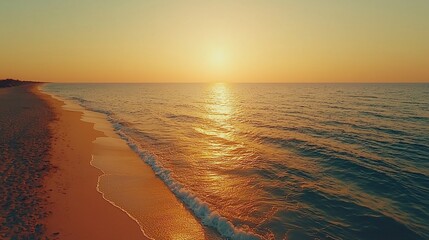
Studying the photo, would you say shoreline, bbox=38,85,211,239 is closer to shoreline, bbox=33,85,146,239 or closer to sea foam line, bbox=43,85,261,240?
shoreline, bbox=33,85,146,239

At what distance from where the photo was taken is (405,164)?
1695 cm

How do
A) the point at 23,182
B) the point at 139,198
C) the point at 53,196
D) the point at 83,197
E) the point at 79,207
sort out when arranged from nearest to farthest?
the point at 79,207
the point at 53,196
the point at 83,197
the point at 139,198
the point at 23,182

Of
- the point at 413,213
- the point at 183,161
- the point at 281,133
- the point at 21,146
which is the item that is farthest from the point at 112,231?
the point at 281,133

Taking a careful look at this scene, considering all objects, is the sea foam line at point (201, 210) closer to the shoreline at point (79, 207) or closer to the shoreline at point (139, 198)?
the shoreline at point (139, 198)

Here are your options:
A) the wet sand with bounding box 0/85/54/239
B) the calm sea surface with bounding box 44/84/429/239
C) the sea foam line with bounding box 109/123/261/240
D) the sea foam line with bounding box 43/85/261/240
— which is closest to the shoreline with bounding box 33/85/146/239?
the wet sand with bounding box 0/85/54/239

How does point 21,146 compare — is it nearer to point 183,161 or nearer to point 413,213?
point 183,161

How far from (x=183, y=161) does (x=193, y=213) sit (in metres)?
7.41

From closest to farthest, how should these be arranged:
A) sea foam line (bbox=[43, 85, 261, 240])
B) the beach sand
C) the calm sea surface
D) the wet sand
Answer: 1. the wet sand
2. the beach sand
3. sea foam line (bbox=[43, 85, 261, 240])
4. the calm sea surface

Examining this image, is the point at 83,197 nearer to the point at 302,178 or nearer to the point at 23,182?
the point at 23,182

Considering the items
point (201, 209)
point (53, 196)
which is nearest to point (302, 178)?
point (201, 209)

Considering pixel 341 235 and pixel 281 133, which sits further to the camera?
pixel 281 133

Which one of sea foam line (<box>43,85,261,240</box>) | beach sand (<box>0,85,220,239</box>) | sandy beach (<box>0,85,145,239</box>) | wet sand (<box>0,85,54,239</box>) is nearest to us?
wet sand (<box>0,85,54,239</box>)

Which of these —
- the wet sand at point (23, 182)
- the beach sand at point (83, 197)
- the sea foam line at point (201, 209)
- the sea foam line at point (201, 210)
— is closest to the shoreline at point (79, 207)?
the beach sand at point (83, 197)

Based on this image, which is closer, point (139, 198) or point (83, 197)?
point (83, 197)
